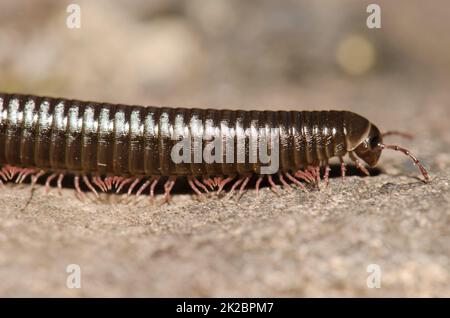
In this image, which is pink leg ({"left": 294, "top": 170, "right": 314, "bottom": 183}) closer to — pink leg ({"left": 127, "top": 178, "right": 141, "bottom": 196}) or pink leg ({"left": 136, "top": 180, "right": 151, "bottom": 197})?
pink leg ({"left": 136, "top": 180, "right": 151, "bottom": 197})

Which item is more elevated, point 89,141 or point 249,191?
point 89,141

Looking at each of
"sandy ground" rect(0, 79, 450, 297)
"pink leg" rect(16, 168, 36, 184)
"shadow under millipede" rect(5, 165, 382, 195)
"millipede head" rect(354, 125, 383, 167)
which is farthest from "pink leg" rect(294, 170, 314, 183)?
"pink leg" rect(16, 168, 36, 184)

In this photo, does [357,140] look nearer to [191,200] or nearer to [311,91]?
[191,200]

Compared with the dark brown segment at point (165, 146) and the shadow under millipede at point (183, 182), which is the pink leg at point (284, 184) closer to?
the shadow under millipede at point (183, 182)

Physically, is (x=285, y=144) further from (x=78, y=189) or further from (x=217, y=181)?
(x=78, y=189)

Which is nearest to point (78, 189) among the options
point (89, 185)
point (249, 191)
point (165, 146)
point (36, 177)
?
point (89, 185)
